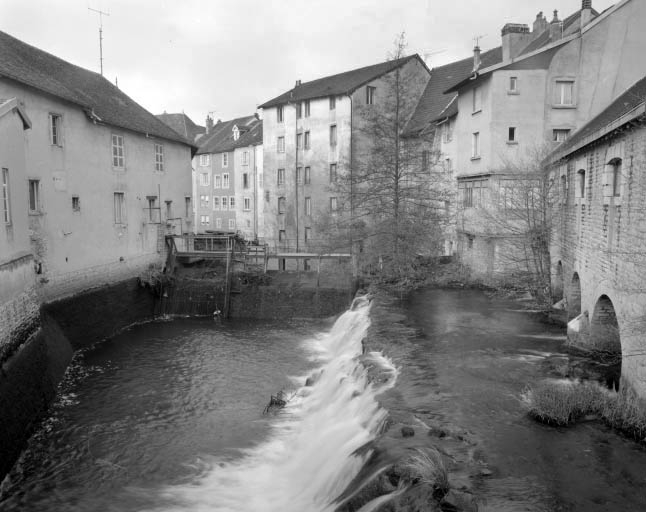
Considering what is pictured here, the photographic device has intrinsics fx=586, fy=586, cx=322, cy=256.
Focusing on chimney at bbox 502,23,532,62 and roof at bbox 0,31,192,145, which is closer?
roof at bbox 0,31,192,145

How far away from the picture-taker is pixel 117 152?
2547 cm

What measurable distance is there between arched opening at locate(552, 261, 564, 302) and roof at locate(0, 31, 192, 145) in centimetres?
1802

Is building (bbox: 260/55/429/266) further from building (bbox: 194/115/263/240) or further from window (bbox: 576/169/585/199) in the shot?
window (bbox: 576/169/585/199)

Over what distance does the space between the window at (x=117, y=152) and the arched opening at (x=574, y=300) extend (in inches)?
738

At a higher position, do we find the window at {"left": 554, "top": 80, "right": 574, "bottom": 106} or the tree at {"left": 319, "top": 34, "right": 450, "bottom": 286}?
the window at {"left": 554, "top": 80, "right": 574, "bottom": 106}

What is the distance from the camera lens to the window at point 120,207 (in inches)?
997

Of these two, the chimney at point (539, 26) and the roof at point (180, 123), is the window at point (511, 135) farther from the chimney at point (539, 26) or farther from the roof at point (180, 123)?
the roof at point (180, 123)

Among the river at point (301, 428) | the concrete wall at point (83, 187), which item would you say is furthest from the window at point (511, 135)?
the concrete wall at point (83, 187)

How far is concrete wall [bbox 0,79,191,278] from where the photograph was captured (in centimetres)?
1975

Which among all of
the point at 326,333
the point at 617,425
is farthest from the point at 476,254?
the point at 617,425

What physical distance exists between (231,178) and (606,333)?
42.2 meters

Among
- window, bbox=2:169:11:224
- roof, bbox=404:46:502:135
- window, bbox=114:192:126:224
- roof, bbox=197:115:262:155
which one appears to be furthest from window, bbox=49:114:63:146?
roof, bbox=197:115:262:155

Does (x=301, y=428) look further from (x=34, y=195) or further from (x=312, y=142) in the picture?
(x=312, y=142)

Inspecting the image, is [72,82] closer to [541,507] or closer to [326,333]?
[326,333]
